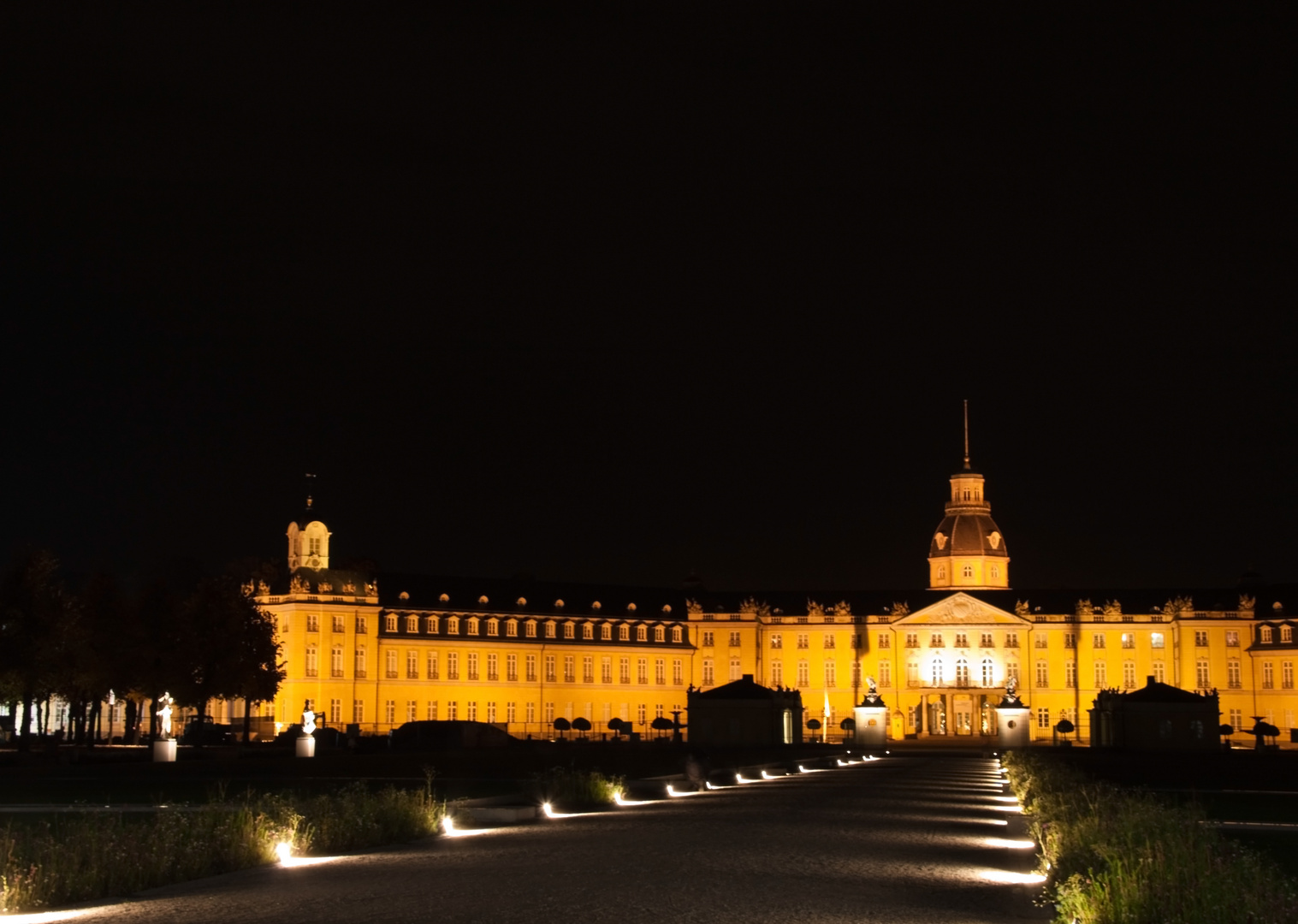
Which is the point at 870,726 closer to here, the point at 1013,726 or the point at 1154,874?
the point at 1013,726

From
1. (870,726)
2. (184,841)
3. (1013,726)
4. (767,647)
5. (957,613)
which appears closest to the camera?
(184,841)

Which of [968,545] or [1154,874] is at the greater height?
[968,545]

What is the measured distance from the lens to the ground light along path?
61.5 feet

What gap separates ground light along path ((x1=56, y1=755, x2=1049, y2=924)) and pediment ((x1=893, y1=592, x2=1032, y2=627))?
424 ft

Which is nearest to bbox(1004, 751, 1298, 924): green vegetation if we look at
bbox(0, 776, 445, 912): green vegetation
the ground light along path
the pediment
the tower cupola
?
the ground light along path

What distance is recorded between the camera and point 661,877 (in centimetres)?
2203

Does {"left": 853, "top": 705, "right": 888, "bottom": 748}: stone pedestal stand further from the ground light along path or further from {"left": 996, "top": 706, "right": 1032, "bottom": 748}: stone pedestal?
the ground light along path

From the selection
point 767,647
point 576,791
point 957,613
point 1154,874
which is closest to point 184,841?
point 1154,874

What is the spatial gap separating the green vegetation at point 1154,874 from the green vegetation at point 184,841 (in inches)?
391

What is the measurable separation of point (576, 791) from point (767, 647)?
132 metres

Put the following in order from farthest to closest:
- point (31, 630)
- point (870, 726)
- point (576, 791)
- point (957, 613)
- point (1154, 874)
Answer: point (957, 613) → point (870, 726) → point (31, 630) → point (576, 791) → point (1154, 874)

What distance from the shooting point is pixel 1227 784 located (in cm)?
5488

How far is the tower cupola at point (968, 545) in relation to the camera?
178250 millimetres

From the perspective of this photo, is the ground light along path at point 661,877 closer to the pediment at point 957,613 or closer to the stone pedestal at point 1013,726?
the stone pedestal at point 1013,726
